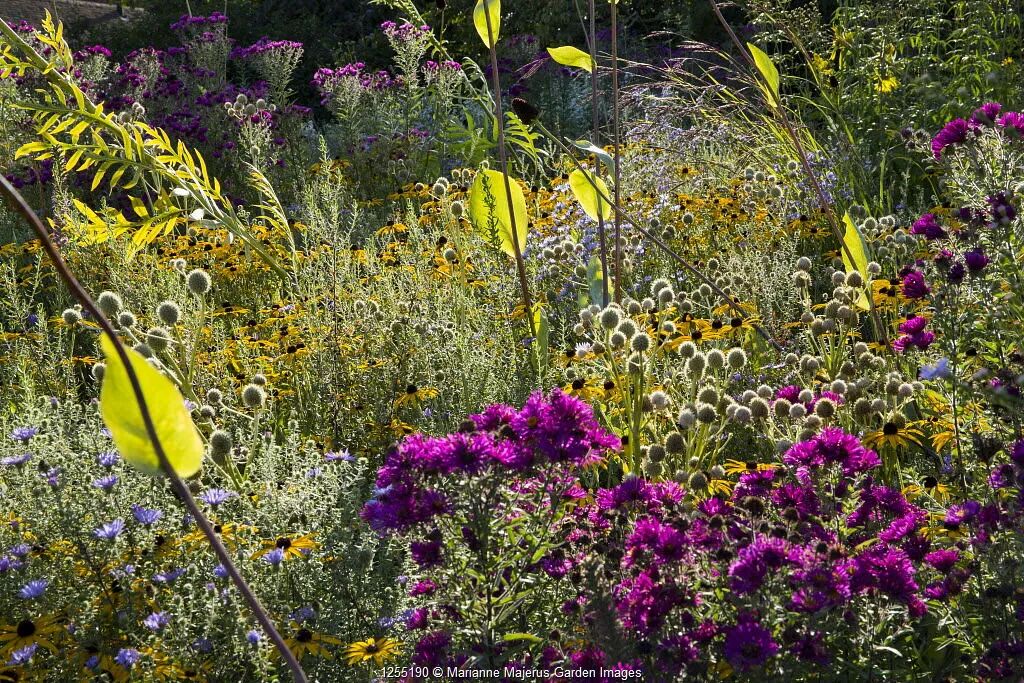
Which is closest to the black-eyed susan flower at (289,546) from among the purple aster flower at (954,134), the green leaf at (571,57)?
the green leaf at (571,57)

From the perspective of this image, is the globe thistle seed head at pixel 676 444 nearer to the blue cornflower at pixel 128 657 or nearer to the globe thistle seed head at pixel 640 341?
the globe thistle seed head at pixel 640 341

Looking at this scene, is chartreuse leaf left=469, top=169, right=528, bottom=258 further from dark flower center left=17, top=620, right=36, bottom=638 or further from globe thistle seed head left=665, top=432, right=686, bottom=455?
dark flower center left=17, top=620, right=36, bottom=638

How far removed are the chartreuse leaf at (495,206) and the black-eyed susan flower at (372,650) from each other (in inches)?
61.7

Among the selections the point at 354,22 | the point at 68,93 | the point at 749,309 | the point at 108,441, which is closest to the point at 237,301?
the point at 68,93

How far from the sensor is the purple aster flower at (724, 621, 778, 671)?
4.64 ft

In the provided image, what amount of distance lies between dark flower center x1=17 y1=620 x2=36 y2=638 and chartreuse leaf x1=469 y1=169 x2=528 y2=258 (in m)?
1.73

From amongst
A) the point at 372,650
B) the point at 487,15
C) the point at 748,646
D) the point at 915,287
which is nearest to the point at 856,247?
the point at 915,287

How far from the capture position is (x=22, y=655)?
6.35 feet

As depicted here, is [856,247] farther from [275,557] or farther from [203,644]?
[203,644]

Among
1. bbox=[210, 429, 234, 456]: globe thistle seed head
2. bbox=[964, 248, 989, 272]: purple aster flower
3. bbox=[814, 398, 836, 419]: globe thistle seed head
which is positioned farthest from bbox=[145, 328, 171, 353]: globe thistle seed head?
bbox=[964, 248, 989, 272]: purple aster flower

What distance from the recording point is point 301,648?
192 cm

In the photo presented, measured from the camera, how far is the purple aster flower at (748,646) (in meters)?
1.41

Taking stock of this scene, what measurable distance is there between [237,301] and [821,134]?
3.57m

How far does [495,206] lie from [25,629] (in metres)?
1.81
